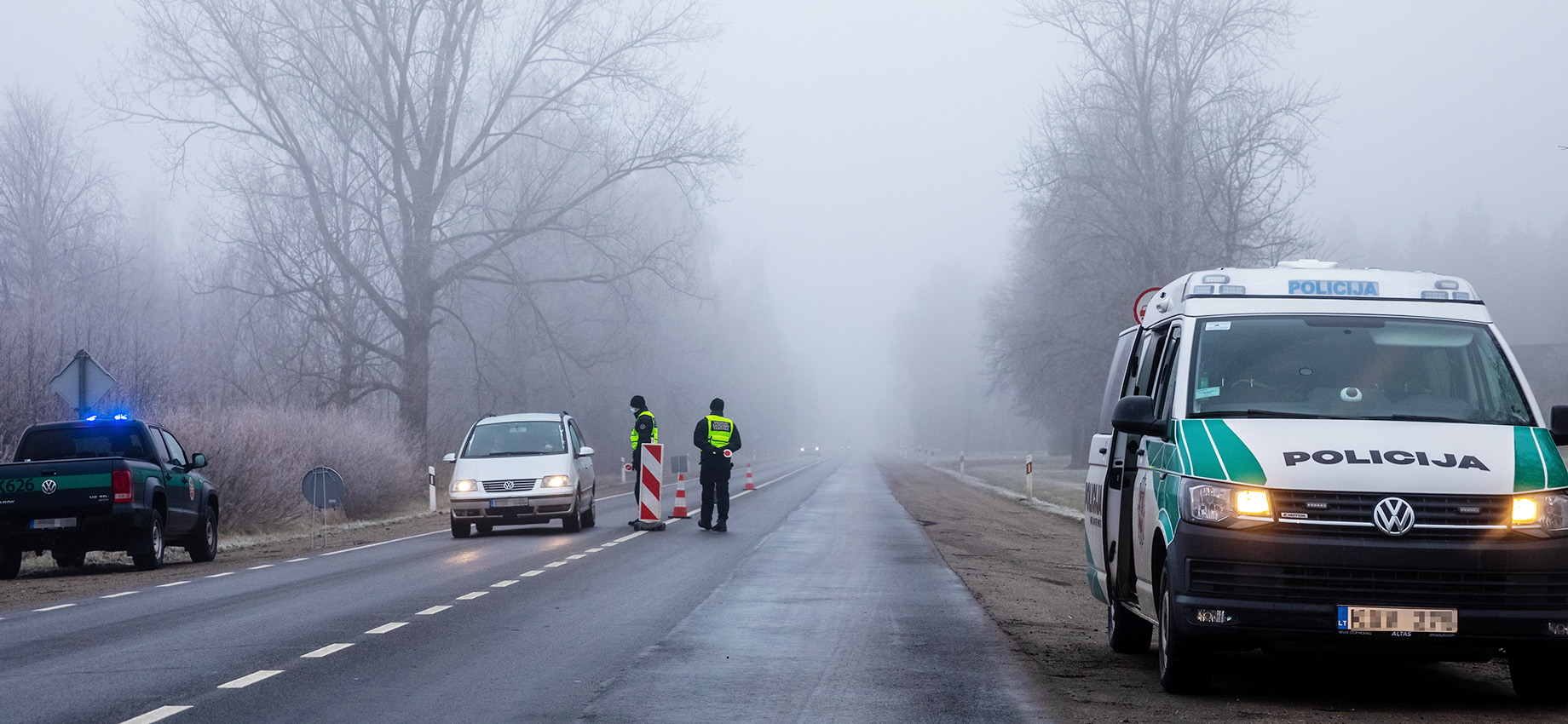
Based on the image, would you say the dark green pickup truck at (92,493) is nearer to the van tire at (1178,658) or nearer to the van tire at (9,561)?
the van tire at (9,561)

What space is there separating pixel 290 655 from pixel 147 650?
1.13m

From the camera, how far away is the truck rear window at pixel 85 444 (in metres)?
19.2

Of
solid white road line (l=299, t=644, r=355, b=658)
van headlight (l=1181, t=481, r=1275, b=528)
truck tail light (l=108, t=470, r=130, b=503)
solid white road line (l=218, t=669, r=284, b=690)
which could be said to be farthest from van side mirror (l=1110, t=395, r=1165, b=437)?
truck tail light (l=108, t=470, r=130, b=503)

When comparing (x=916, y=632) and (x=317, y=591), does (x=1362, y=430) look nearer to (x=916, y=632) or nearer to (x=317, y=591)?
(x=916, y=632)

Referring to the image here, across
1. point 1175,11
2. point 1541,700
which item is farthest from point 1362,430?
point 1175,11

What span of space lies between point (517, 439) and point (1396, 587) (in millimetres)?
18570

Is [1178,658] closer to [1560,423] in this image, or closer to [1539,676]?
[1539,676]

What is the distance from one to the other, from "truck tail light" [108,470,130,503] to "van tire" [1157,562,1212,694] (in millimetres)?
13630

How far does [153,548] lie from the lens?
1856 cm

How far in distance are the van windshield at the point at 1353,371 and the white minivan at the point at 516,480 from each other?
15.8m

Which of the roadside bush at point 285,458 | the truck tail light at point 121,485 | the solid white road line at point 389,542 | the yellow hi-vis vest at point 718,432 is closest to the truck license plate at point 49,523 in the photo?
the truck tail light at point 121,485

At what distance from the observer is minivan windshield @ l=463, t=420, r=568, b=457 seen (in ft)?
79.4

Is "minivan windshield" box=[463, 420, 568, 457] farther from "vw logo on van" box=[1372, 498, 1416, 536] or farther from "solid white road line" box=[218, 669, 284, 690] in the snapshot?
"vw logo on van" box=[1372, 498, 1416, 536]

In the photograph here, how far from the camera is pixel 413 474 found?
117 feet
